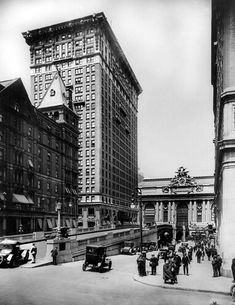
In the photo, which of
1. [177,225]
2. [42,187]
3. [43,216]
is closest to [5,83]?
[42,187]

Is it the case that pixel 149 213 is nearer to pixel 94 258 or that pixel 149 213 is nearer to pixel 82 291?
pixel 94 258

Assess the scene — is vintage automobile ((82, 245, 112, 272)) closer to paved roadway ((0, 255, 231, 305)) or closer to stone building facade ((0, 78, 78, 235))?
paved roadway ((0, 255, 231, 305))

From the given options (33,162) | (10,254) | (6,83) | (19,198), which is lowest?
(10,254)

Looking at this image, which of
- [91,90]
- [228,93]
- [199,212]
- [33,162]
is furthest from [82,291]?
[199,212]

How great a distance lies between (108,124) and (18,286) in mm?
88769

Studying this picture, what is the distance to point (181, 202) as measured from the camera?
131375 millimetres

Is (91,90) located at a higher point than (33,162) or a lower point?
higher

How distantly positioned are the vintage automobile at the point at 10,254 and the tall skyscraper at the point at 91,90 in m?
67.0

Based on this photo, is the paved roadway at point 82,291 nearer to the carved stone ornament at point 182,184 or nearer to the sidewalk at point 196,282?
the sidewalk at point 196,282

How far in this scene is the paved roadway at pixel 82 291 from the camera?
18.0m

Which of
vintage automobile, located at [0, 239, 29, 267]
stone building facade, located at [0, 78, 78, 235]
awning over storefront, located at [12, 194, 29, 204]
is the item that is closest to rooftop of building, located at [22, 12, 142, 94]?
stone building facade, located at [0, 78, 78, 235]

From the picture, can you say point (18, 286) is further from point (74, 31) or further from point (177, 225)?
point (177, 225)

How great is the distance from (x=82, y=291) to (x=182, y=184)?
115m

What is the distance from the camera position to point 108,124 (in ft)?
356
